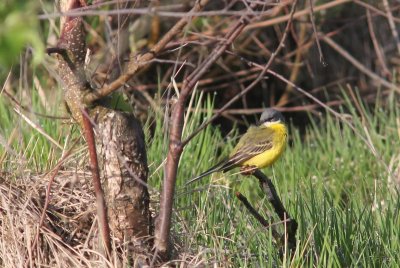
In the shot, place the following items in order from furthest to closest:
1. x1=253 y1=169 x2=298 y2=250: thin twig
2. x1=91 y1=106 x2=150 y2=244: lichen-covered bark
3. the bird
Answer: the bird, x1=253 y1=169 x2=298 y2=250: thin twig, x1=91 y1=106 x2=150 y2=244: lichen-covered bark

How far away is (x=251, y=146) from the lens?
5.62 meters

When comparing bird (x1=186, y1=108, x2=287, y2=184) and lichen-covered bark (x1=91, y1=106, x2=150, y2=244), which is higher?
lichen-covered bark (x1=91, y1=106, x2=150, y2=244)

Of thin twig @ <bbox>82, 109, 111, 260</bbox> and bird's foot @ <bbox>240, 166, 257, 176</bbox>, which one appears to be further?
bird's foot @ <bbox>240, 166, 257, 176</bbox>

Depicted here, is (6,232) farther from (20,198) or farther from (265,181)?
(265,181)

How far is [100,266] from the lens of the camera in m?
3.55

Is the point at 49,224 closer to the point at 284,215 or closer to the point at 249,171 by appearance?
the point at 284,215

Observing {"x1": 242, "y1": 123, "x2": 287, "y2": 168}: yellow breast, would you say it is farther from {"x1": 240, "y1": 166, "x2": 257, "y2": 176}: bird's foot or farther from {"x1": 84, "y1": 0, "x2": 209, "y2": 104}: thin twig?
{"x1": 84, "y1": 0, "x2": 209, "y2": 104}: thin twig

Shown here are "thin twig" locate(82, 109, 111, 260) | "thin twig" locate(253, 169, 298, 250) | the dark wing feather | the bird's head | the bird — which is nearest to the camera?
"thin twig" locate(82, 109, 111, 260)

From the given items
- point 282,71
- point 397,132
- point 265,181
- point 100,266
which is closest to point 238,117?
point 282,71

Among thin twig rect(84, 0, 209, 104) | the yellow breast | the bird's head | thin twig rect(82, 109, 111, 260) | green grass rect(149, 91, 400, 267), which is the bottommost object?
green grass rect(149, 91, 400, 267)

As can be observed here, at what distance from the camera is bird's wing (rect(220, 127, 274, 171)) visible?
5.46m

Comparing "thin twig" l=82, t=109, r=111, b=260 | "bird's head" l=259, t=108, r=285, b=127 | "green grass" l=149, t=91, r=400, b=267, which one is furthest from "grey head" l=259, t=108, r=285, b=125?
"thin twig" l=82, t=109, r=111, b=260

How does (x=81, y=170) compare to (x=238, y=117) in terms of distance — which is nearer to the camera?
(x=81, y=170)

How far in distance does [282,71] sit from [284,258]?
5.38m
